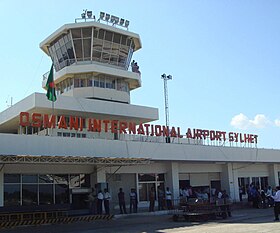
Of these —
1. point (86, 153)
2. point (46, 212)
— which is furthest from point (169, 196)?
point (46, 212)

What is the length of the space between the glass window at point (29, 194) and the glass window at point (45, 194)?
1.03ft

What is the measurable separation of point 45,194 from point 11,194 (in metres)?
2.11

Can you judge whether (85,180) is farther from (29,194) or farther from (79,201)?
(29,194)

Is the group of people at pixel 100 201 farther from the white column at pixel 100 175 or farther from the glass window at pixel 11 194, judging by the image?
the glass window at pixel 11 194

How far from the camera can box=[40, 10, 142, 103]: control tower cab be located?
102ft

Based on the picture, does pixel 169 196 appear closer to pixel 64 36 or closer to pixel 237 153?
pixel 237 153

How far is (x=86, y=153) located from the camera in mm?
23734

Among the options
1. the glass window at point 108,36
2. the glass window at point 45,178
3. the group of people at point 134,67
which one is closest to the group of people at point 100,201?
the glass window at point 45,178

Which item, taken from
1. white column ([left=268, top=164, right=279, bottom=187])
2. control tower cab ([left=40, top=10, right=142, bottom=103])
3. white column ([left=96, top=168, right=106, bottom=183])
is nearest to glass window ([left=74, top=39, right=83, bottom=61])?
control tower cab ([left=40, top=10, right=142, bottom=103])

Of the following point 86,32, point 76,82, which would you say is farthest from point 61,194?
point 86,32

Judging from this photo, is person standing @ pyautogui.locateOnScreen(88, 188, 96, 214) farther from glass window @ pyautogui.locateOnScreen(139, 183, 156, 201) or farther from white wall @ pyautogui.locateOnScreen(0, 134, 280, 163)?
glass window @ pyautogui.locateOnScreen(139, 183, 156, 201)

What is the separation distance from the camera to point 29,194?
23.8 m

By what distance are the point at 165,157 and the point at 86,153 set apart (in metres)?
6.05

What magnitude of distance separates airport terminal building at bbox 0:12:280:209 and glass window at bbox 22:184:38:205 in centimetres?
6
